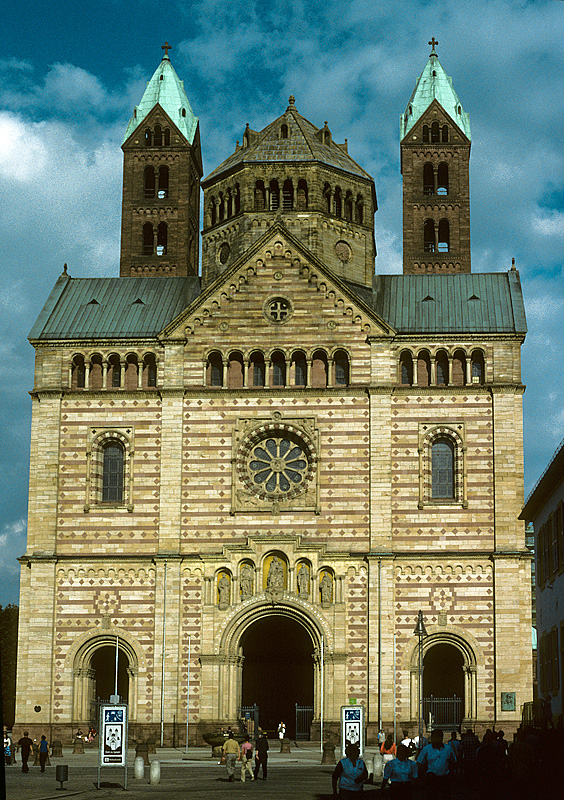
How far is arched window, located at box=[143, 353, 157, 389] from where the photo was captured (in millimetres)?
60469

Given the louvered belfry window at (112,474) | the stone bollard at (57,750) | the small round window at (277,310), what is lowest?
the stone bollard at (57,750)

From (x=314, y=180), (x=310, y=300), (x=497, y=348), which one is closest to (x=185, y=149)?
(x=314, y=180)

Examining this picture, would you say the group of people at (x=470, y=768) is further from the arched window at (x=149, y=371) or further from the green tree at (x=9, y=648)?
the green tree at (x=9, y=648)

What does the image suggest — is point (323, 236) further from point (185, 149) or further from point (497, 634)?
point (497, 634)

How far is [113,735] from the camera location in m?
36.1

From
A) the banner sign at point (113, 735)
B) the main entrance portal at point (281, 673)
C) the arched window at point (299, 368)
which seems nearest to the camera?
the banner sign at point (113, 735)

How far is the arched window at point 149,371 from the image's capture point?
60.5 m

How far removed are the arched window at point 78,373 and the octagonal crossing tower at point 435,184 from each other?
2138cm

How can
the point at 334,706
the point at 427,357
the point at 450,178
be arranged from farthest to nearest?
the point at 450,178, the point at 427,357, the point at 334,706

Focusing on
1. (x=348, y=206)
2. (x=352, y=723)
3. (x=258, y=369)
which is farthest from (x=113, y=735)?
(x=348, y=206)

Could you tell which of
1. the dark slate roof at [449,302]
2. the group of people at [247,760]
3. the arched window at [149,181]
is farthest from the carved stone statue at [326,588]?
the arched window at [149,181]

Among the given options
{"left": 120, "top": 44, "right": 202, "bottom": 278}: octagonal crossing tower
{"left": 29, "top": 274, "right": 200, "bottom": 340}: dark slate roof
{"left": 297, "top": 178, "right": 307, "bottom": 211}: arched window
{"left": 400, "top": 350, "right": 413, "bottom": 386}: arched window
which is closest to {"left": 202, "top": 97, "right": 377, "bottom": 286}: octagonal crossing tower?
{"left": 297, "top": 178, "right": 307, "bottom": 211}: arched window

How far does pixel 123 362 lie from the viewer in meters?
60.5

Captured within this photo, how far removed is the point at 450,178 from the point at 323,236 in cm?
1281
